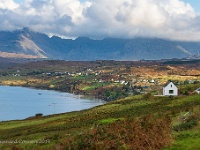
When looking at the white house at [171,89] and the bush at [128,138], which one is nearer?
the bush at [128,138]

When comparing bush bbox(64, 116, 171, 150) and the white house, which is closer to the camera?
bush bbox(64, 116, 171, 150)

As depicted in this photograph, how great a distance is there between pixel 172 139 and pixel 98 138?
18.1ft

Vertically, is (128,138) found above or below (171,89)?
above

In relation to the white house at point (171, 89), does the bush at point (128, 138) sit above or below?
above

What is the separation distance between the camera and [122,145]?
66.9 ft

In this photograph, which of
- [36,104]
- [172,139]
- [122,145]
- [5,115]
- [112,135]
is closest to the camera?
[122,145]

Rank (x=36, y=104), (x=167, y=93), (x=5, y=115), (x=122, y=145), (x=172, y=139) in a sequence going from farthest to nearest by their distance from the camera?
(x=36, y=104) < (x=5, y=115) < (x=167, y=93) < (x=172, y=139) < (x=122, y=145)

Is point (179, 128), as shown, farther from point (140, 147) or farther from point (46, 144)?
point (46, 144)

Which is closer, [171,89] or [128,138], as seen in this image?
[128,138]

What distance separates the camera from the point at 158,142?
73.5ft

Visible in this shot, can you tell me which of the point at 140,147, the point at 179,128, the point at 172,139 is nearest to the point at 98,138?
the point at 140,147

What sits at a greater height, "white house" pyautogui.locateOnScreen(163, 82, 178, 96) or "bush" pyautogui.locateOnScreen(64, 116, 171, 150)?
"bush" pyautogui.locateOnScreen(64, 116, 171, 150)

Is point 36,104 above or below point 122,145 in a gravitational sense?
below

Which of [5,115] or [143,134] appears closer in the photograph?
[143,134]
